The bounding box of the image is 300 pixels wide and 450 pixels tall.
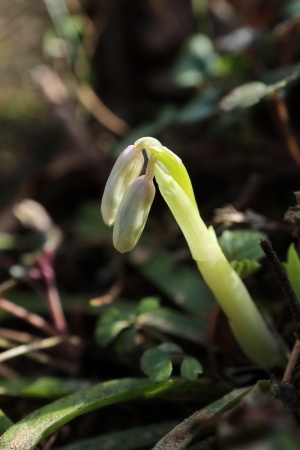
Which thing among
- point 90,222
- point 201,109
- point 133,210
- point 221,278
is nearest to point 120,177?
point 133,210

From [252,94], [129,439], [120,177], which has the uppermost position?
[252,94]

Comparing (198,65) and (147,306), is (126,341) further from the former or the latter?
(198,65)

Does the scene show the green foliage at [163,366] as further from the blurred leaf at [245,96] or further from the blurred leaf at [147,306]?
the blurred leaf at [245,96]

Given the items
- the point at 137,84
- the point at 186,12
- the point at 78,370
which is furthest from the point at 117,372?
the point at 186,12

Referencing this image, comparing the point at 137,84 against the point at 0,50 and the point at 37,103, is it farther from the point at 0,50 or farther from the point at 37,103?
the point at 0,50

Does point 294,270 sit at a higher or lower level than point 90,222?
lower

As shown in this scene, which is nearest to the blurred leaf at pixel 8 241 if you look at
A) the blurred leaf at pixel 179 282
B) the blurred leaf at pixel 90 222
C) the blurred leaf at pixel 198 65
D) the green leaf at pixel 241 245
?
the blurred leaf at pixel 90 222
